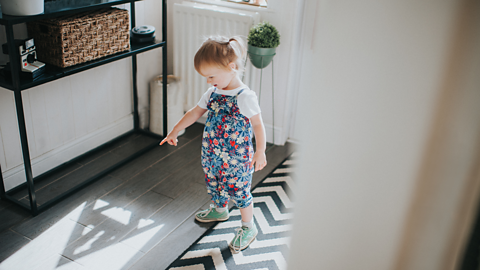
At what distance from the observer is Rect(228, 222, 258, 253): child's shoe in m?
1.70

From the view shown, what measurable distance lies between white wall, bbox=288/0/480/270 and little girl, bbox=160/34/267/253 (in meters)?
1.18

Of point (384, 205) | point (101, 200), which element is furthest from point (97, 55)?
point (384, 205)

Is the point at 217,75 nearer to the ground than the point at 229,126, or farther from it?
farther from it

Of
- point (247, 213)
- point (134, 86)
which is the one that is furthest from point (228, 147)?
point (134, 86)

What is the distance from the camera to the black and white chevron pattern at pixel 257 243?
5.28 feet

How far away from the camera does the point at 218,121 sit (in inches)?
61.0

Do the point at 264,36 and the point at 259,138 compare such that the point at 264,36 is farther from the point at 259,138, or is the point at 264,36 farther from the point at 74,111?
the point at 74,111

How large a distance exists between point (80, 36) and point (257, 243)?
4.41 ft

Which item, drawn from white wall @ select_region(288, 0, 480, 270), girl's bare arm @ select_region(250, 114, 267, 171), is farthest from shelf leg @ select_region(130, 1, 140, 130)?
white wall @ select_region(288, 0, 480, 270)

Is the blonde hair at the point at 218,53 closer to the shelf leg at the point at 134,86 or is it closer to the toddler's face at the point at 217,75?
the toddler's face at the point at 217,75

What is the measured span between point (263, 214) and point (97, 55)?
48.2 inches

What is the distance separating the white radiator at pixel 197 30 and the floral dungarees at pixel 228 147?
0.96 meters

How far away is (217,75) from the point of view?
1.46m

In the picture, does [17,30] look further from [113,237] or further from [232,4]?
[232,4]
